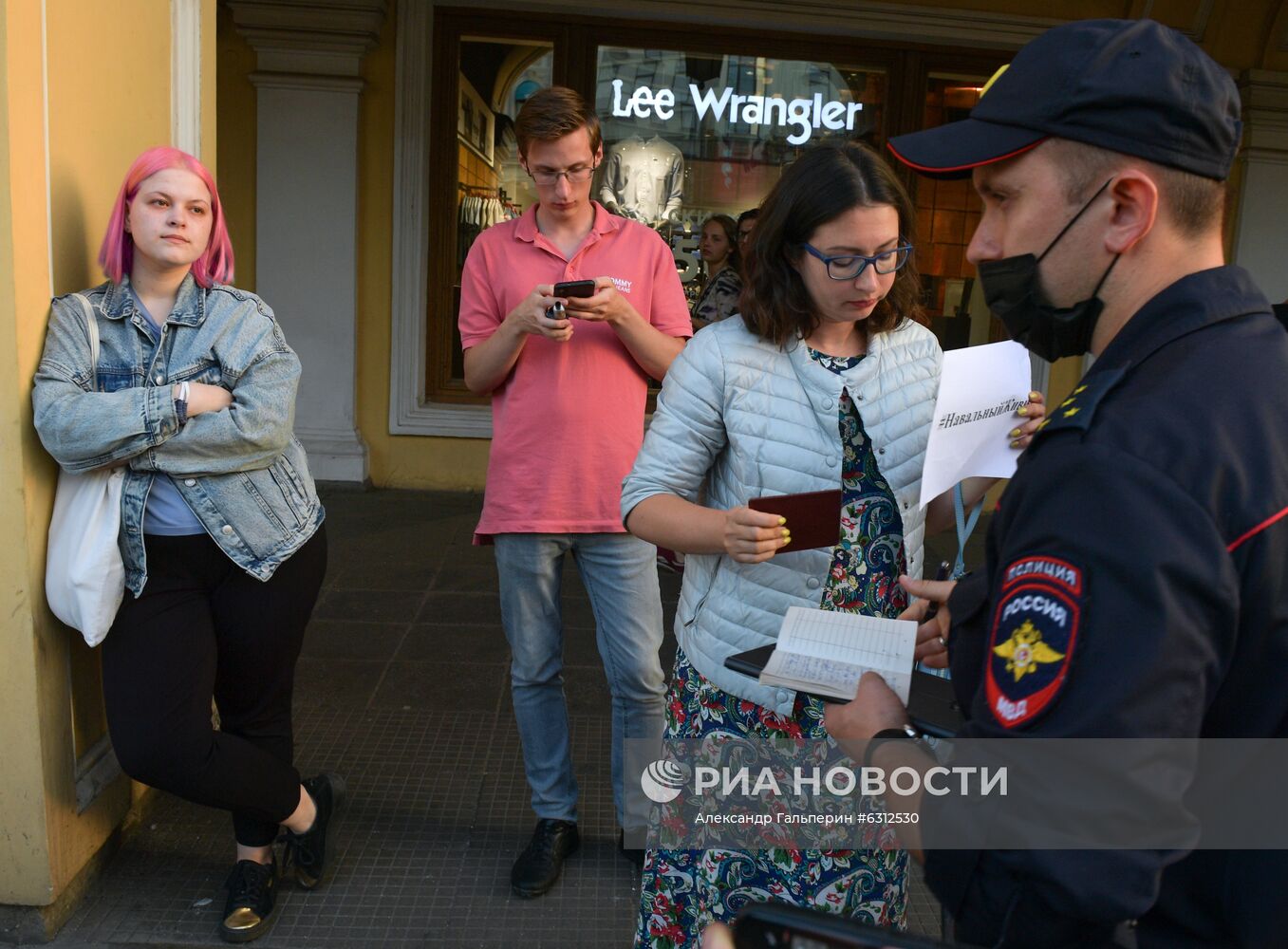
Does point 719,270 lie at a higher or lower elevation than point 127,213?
higher

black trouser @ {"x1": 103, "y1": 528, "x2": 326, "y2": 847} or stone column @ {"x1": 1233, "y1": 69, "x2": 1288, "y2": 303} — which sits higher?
stone column @ {"x1": 1233, "y1": 69, "x2": 1288, "y2": 303}

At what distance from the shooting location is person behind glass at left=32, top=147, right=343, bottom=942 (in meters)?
2.62

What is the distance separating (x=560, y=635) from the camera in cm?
310

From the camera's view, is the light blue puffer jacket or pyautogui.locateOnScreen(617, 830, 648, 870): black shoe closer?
the light blue puffer jacket

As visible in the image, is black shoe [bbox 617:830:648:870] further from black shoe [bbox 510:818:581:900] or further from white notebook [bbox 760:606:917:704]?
white notebook [bbox 760:606:917:704]

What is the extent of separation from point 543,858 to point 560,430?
118cm

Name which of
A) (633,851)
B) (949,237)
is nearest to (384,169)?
(949,237)

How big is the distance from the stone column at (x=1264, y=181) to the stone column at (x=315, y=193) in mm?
5947

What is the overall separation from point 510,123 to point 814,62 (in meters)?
2.17

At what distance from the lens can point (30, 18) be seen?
2.52 metres

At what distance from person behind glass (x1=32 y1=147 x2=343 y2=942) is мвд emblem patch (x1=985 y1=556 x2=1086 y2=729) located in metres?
2.06

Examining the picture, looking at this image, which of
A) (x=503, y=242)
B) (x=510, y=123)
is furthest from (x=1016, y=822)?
(x=510, y=123)

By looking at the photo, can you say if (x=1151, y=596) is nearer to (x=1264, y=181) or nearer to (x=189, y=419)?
(x=189, y=419)

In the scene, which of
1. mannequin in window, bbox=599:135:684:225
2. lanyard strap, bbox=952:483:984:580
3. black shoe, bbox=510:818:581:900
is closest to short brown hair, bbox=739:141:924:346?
lanyard strap, bbox=952:483:984:580
